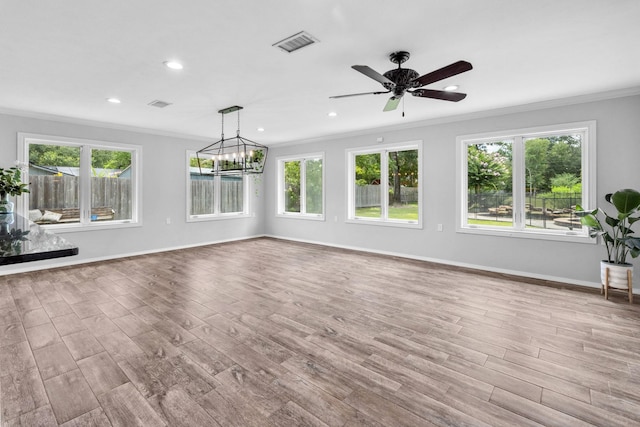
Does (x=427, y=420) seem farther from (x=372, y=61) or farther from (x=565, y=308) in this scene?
(x=372, y=61)

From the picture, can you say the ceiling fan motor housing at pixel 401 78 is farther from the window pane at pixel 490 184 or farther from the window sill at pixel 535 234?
the window sill at pixel 535 234

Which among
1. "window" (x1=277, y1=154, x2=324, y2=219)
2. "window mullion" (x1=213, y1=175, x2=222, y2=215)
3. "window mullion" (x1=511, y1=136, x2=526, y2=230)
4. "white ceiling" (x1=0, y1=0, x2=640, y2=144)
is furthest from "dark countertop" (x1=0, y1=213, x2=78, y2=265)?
"window" (x1=277, y1=154, x2=324, y2=219)

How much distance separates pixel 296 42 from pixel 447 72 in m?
1.37

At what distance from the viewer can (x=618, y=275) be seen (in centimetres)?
388

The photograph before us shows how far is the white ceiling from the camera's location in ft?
7.59

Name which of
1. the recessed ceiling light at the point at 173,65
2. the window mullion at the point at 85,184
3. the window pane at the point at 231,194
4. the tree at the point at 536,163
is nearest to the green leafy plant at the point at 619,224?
the tree at the point at 536,163

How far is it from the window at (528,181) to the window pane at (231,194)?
573 centimetres

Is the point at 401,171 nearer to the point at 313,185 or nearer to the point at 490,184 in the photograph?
the point at 490,184

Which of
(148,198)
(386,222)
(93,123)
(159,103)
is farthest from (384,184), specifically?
(93,123)

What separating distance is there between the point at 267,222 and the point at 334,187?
2714 millimetres

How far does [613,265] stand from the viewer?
155 inches

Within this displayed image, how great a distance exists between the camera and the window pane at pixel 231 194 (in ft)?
26.9

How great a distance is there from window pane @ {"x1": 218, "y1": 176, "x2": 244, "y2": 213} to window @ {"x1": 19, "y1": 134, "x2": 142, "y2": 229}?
2.14 meters

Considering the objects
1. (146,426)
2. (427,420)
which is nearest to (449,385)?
(427,420)
